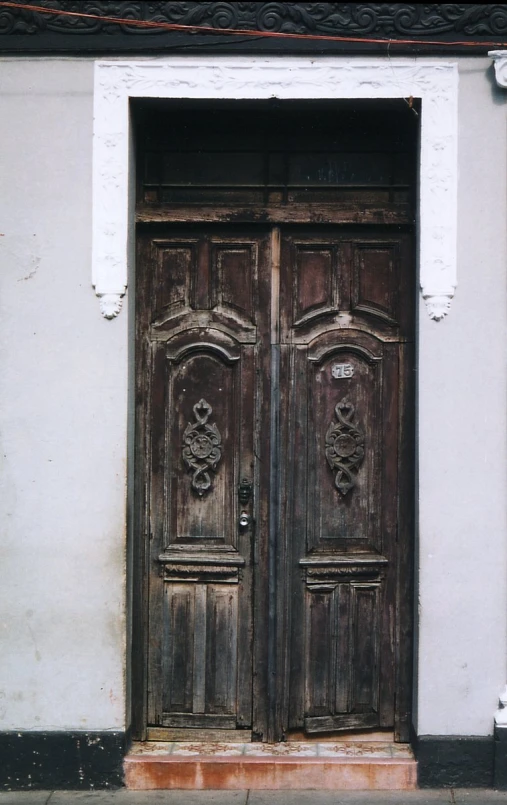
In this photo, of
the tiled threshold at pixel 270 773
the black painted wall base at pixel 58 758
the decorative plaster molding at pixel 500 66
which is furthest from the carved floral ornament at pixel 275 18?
the tiled threshold at pixel 270 773

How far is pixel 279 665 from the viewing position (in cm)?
518

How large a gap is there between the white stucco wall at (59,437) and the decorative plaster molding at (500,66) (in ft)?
6.96

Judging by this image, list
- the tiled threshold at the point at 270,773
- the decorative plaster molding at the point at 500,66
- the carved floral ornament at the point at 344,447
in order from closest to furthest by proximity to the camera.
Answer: the decorative plaster molding at the point at 500,66
the tiled threshold at the point at 270,773
the carved floral ornament at the point at 344,447

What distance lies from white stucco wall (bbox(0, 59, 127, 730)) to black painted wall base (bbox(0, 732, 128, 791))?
66mm

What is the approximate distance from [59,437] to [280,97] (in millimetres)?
2149

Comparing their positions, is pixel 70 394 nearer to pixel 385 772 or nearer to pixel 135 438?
pixel 135 438

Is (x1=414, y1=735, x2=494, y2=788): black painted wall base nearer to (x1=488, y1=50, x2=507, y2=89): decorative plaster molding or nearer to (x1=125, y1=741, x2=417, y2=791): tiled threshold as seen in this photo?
(x1=125, y1=741, x2=417, y2=791): tiled threshold

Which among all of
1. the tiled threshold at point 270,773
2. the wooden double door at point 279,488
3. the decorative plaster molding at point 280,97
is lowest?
the tiled threshold at point 270,773

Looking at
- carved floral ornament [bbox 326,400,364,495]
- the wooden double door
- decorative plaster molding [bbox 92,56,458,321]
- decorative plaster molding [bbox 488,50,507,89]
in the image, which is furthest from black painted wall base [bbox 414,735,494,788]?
decorative plaster molding [bbox 488,50,507,89]

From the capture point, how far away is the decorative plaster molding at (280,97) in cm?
485

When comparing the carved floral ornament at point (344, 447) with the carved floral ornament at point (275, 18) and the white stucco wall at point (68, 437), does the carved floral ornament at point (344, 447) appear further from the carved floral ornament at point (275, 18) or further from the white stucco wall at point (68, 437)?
the carved floral ornament at point (275, 18)

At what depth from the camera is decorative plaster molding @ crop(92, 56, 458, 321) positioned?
485cm

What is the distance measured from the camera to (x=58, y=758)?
4.88 meters

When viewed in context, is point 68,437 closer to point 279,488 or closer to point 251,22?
point 279,488
